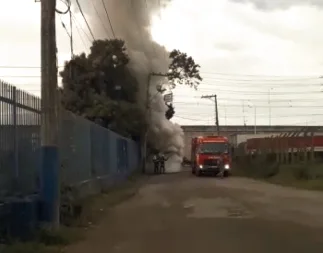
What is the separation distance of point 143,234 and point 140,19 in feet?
133

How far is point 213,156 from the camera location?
51.6 meters

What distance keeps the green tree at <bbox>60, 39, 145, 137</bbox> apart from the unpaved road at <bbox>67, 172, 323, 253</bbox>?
2829cm

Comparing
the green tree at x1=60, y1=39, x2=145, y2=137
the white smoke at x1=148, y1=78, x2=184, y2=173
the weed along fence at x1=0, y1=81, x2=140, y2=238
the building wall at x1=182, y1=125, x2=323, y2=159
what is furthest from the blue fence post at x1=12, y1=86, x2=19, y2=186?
the building wall at x1=182, y1=125, x2=323, y2=159

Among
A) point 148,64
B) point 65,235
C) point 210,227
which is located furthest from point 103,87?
point 65,235

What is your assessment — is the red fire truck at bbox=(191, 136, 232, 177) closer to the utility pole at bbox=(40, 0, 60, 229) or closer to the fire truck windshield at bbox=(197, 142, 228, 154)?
the fire truck windshield at bbox=(197, 142, 228, 154)

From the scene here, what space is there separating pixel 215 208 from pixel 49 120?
26.3 ft

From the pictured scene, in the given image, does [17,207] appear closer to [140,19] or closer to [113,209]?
[113,209]

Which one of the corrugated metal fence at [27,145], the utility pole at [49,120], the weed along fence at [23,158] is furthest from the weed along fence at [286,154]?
the utility pole at [49,120]

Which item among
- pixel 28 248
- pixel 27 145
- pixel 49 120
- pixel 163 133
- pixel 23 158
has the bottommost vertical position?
pixel 28 248

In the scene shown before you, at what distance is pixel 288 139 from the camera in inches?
1865

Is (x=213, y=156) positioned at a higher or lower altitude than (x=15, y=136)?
lower

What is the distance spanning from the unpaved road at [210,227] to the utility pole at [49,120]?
1.07 meters

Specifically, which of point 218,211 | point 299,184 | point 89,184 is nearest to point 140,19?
point 299,184

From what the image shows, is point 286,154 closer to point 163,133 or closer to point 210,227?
point 163,133
